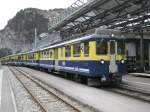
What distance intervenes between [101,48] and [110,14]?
7.53m

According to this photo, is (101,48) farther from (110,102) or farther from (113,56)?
(110,102)

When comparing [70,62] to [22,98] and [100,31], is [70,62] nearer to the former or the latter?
[100,31]

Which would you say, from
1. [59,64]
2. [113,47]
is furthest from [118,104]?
[59,64]

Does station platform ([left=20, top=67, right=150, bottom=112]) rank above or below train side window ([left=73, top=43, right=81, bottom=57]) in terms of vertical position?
below

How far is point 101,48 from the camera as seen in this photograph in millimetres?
18156

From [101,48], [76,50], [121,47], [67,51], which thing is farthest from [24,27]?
[101,48]

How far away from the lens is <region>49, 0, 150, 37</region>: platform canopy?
2175cm

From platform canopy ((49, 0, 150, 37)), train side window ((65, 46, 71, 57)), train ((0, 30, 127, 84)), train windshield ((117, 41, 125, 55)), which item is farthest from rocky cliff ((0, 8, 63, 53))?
train windshield ((117, 41, 125, 55))

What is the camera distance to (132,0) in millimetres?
20188

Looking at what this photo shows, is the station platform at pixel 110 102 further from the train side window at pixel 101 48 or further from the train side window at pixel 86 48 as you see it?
the train side window at pixel 86 48

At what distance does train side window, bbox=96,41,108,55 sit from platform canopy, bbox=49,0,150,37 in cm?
342

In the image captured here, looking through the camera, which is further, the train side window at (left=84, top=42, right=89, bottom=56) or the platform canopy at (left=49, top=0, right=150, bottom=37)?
the platform canopy at (left=49, top=0, right=150, bottom=37)

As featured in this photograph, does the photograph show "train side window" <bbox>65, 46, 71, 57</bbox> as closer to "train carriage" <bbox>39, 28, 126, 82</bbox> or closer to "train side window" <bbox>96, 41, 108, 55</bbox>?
"train carriage" <bbox>39, 28, 126, 82</bbox>

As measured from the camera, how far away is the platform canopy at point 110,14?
856 inches
